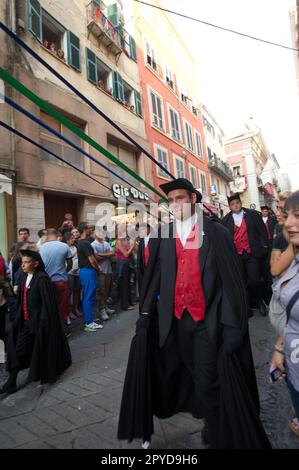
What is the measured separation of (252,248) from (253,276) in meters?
0.47

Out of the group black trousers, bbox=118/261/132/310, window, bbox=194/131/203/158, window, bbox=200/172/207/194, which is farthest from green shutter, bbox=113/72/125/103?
window, bbox=200/172/207/194

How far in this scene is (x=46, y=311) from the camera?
3.57 m

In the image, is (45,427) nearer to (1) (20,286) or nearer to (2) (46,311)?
(2) (46,311)

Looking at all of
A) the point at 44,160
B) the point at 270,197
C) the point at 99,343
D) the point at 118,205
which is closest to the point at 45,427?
the point at 99,343

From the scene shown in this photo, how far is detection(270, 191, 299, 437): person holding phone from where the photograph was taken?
1628 mm

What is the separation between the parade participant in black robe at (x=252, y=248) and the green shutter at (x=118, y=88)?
447 inches

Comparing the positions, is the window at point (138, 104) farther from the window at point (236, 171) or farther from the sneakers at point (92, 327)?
the window at point (236, 171)

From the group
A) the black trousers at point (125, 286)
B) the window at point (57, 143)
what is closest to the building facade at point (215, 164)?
the window at point (57, 143)

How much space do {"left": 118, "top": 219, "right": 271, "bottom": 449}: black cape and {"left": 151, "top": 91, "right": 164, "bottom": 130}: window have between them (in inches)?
666

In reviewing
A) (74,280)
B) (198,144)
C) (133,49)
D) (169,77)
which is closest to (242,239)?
(74,280)

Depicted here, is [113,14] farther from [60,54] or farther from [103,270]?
[103,270]

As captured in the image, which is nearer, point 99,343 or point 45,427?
point 45,427

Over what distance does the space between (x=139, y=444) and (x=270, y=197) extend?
1939 inches

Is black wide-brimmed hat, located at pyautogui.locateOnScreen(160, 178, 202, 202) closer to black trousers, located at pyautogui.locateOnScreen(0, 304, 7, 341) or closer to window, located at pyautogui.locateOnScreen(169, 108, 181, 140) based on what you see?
black trousers, located at pyautogui.locateOnScreen(0, 304, 7, 341)
